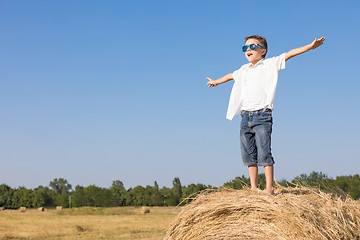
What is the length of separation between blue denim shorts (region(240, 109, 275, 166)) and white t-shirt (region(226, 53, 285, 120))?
11 cm

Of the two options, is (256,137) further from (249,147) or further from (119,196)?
(119,196)

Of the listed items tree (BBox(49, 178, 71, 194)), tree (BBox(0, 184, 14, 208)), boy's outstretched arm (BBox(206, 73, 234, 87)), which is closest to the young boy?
boy's outstretched arm (BBox(206, 73, 234, 87))

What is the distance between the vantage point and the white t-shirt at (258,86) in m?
5.11

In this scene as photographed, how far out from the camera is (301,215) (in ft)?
12.7

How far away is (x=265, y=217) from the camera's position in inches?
164

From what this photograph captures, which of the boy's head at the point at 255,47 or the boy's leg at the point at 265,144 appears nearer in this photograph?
the boy's leg at the point at 265,144

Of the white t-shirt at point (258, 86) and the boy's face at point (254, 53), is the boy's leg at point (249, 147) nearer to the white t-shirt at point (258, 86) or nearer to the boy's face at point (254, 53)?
the white t-shirt at point (258, 86)

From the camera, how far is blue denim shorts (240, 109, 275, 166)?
489 centimetres

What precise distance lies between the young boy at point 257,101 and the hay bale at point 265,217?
1.58 ft

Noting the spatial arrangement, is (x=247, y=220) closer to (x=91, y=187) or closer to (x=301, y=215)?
(x=301, y=215)

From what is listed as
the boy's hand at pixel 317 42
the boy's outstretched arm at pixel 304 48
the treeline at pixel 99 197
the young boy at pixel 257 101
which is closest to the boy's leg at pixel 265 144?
the young boy at pixel 257 101

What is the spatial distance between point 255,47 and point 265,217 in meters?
2.26

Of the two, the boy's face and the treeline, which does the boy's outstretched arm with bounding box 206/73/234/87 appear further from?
the treeline

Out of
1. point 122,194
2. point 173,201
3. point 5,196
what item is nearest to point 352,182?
point 173,201
